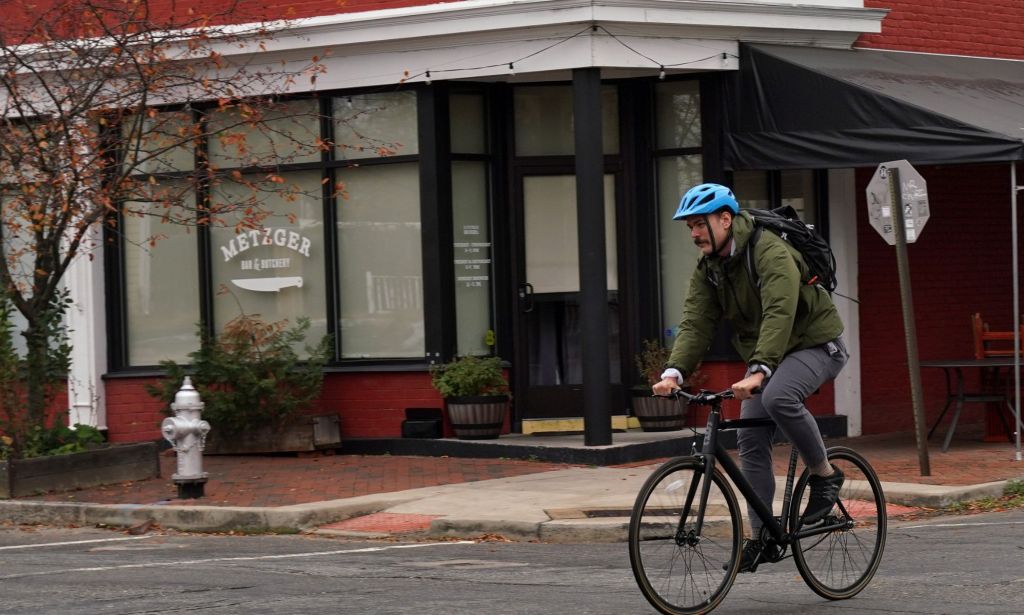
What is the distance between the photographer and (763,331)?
6.52m

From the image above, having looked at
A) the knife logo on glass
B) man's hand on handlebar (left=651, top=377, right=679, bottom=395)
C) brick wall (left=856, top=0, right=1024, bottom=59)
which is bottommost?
man's hand on handlebar (left=651, top=377, right=679, bottom=395)

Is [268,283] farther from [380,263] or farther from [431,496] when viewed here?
[431,496]

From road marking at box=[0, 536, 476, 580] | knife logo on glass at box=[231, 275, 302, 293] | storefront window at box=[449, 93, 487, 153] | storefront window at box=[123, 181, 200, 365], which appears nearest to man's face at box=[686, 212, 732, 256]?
road marking at box=[0, 536, 476, 580]

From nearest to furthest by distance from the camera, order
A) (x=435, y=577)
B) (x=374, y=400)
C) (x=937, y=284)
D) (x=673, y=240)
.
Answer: (x=435, y=577)
(x=374, y=400)
(x=673, y=240)
(x=937, y=284)

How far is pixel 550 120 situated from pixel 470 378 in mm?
2851

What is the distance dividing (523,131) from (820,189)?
10.1 ft

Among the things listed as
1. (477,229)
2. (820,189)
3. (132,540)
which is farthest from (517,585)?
(820,189)

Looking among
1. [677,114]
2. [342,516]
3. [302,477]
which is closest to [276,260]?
[302,477]

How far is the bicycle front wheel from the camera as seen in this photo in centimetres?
627

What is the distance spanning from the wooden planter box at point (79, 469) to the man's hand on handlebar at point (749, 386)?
7597 mm

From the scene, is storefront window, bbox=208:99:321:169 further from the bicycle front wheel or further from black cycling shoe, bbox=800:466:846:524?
the bicycle front wheel

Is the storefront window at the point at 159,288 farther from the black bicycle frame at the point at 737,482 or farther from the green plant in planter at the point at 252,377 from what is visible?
the black bicycle frame at the point at 737,482

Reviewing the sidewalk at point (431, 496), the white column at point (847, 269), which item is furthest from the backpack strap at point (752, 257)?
the white column at point (847, 269)

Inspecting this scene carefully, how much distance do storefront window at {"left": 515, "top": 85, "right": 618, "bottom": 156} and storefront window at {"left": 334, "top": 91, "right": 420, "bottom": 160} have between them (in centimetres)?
112
